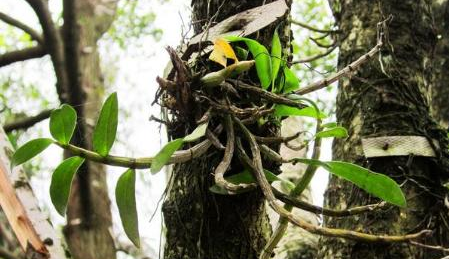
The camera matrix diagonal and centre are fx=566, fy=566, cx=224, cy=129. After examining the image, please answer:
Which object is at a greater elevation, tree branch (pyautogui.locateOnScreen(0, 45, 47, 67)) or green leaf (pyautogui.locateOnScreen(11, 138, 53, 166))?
tree branch (pyautogui.locateOnScreen(0, 45, 47, 67))

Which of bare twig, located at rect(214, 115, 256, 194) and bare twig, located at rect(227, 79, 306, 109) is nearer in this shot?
bare twig, located at rect(214, 115, 256, 194)

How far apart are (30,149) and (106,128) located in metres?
0.09

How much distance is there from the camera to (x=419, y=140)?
39.5 inches

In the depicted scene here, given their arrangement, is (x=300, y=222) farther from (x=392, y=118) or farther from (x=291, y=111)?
(x=392, y=118)

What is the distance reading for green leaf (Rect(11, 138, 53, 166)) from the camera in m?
0.58

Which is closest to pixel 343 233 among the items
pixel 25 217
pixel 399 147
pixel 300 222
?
pixel 300 222

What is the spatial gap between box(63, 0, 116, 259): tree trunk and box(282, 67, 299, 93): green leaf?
2.95 feet

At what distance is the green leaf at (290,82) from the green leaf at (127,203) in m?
0.21

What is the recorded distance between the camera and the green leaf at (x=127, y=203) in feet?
1.90

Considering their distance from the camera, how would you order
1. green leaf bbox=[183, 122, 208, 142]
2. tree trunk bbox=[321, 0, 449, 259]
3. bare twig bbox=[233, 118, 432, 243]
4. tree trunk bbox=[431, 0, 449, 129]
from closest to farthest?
Result: bare twig bbox=[233, 118, 432, 243] < green leaf bbox=[183, 122, 208, 142] < tree trunk bbox=[321, 0, 449, 259] < tree trunk bbox=[431, 0, 449, 129]

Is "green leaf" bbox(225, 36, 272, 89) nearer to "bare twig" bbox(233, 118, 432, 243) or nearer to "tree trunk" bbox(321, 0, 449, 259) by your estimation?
"bare twig" bbox(233, 118, 432, 243)

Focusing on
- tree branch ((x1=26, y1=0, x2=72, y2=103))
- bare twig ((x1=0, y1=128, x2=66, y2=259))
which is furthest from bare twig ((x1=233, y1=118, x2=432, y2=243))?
tree branch ((x1=26, y1=0, x2=72, y2=103))

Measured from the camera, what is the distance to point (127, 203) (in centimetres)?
59

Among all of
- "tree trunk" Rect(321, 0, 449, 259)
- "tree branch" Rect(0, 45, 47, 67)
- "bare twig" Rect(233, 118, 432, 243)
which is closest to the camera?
"bare twig" Rect(233, 118, 432, 243)
